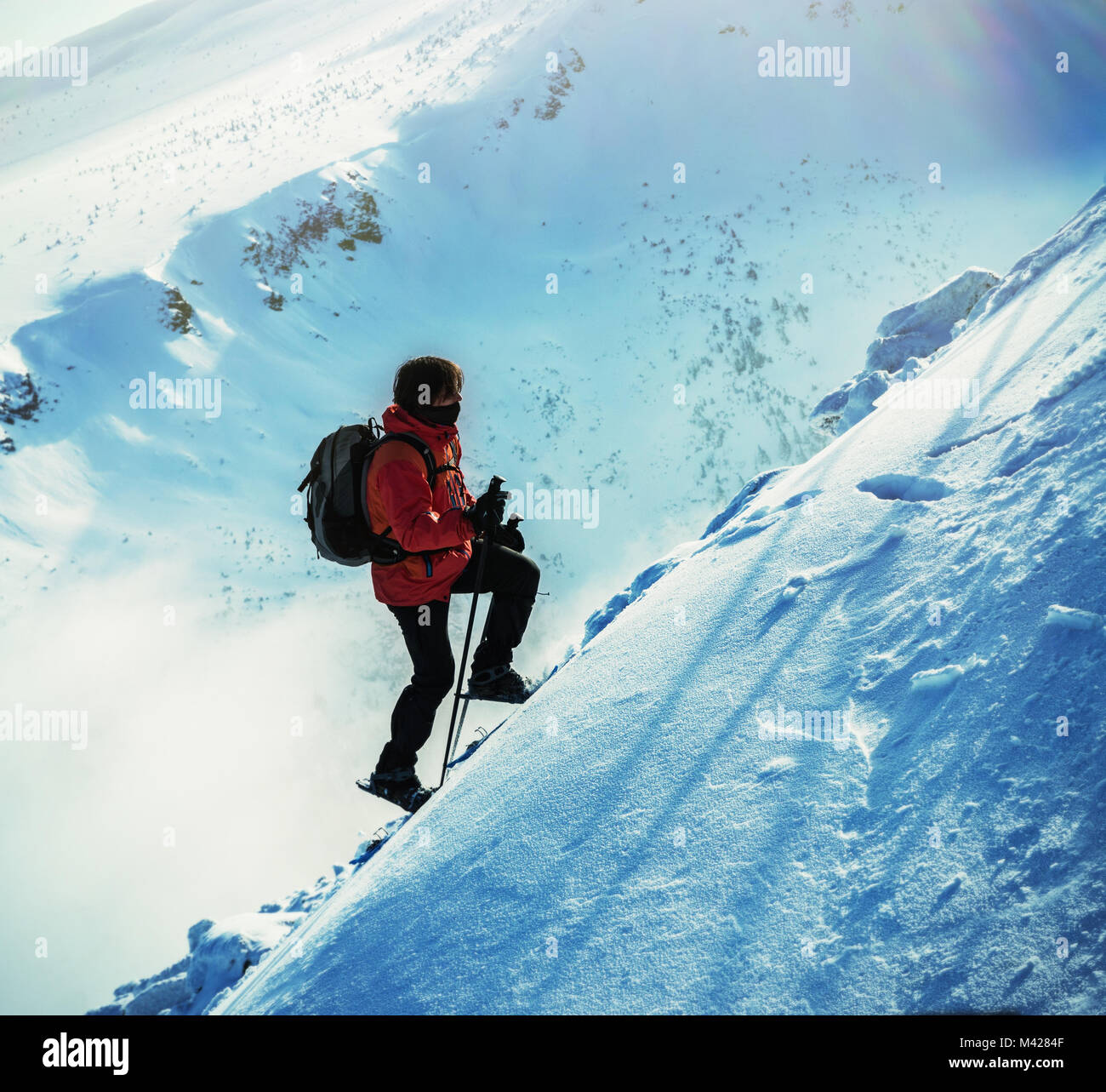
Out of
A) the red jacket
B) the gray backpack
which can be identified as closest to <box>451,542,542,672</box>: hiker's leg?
the red jacket

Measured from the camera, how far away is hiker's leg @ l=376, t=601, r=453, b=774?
396cm

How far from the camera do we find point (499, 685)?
4.42 meters

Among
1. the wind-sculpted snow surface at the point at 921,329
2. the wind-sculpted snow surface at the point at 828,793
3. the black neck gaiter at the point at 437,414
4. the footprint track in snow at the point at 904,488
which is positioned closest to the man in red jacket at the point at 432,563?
the black neck gaiter at the point at 437,414

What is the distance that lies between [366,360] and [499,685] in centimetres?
1433

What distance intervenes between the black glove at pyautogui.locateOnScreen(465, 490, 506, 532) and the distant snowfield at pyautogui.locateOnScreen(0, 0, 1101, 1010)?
1.00m

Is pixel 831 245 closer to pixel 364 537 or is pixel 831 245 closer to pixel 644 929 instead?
pixel 364 537

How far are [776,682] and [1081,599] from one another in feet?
3.39

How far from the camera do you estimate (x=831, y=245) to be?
68.0 ft

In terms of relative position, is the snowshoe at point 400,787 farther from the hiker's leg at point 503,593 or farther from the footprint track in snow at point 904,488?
the footprint track in snow at point 904,488

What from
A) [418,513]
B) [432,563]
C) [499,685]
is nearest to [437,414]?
[418,513]

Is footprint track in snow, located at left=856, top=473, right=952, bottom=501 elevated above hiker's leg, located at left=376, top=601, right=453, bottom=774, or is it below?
above

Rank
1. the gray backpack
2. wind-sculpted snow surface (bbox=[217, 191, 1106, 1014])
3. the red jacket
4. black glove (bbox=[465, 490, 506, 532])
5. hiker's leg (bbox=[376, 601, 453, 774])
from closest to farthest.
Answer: wind-sculpted snow surface (bbox=[217, 191, 1106, 1014]) → the red jacket → the gray backpack → black glove (bbox=[465, 490, 506, 532]) → hiker's leg (bbox=[376, 601, 453, 774])

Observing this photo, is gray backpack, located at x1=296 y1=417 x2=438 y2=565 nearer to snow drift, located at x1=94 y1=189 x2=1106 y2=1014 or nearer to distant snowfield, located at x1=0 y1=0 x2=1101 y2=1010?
snow drift, located at x1=94 y1=189 x2=1106 y2=1014
